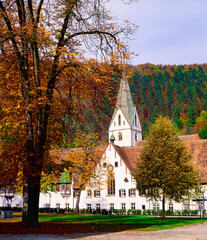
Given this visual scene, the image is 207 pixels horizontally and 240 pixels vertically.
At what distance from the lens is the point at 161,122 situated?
35.8m

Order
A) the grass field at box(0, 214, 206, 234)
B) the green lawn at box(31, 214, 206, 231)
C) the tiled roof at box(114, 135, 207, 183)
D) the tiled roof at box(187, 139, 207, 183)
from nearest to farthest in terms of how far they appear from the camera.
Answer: the grass field at box(0, 214, 206, 234) → the green lawn at box(31, 214, 206, 231) → the tiled roof at box(187, 139, 207, 183) → the tiled roof at box(114, 135, 207, 183)

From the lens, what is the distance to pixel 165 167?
3391 centimetres

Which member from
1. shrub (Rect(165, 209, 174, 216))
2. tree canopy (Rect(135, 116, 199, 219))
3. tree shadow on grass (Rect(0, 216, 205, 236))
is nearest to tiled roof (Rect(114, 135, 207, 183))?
shrub (Rect(165, 209, 174, 216))

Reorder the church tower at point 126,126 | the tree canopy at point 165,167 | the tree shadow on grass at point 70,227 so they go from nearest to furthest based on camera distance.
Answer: the tree shadow on grass at point 70,227, the tree canopy at point 165,167, the church tower at point 126,126

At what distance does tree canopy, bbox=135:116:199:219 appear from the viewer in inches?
1299

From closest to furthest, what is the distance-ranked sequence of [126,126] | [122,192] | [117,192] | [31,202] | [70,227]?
[31,202]
[70,227]
[122,192]
[117,192]
[126,126]

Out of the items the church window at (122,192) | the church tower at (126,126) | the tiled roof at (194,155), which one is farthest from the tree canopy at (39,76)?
the church tower at (126,126)

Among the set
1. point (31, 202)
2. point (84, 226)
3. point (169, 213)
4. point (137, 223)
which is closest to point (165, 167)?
point (137, 223)

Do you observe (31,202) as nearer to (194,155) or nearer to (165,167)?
(165,167)

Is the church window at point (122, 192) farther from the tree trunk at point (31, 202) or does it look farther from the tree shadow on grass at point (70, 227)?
the tree trunk at point (31, 202)

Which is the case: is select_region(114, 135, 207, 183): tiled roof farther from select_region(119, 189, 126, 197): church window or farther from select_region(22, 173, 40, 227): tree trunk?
select_region(22, 173, 40, 227): tree trunk

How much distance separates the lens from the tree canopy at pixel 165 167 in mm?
33000

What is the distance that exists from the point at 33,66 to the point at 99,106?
4.10 m

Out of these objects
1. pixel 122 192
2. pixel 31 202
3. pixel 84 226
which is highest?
pixel 122 192
